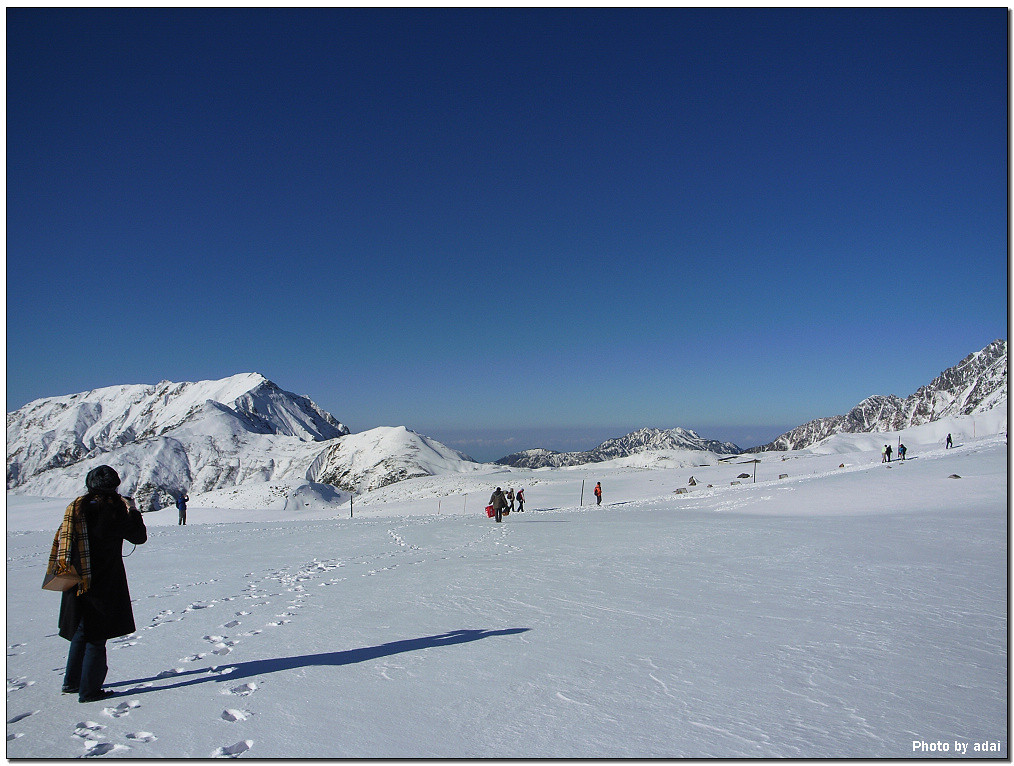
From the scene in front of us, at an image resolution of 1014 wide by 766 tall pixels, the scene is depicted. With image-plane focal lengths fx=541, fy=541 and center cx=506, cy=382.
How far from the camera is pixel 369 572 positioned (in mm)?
11414

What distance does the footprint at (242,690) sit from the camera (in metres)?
4.88

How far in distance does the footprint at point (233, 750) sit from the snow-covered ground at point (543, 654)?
0.02 metres

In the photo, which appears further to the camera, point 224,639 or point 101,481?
point 224,639

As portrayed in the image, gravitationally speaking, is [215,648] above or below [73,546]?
below

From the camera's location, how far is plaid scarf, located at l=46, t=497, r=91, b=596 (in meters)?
4.98

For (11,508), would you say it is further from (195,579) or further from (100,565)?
(100,565)

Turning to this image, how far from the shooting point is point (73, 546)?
16.5 feet

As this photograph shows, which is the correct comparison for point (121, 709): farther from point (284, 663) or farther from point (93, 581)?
point (284, 663)

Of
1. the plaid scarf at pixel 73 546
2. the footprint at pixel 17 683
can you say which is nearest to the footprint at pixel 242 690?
the plaid scarf at pixel 73 546

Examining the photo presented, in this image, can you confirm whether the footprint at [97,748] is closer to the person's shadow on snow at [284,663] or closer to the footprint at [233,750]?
the footprint at [233,750]

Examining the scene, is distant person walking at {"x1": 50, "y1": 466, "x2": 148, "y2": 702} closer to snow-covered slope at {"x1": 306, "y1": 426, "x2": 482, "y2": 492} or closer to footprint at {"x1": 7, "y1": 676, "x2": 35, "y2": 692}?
footprint at {"x1": 7, "y1": 676, "x2": 35, "y2": 692}

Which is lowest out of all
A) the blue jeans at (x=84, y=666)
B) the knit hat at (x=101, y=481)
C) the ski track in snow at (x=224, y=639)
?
the ski track in snow at (x=224, y=639)

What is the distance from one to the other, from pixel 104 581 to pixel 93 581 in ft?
0.30

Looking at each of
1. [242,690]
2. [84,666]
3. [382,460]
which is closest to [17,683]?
[84,666]
